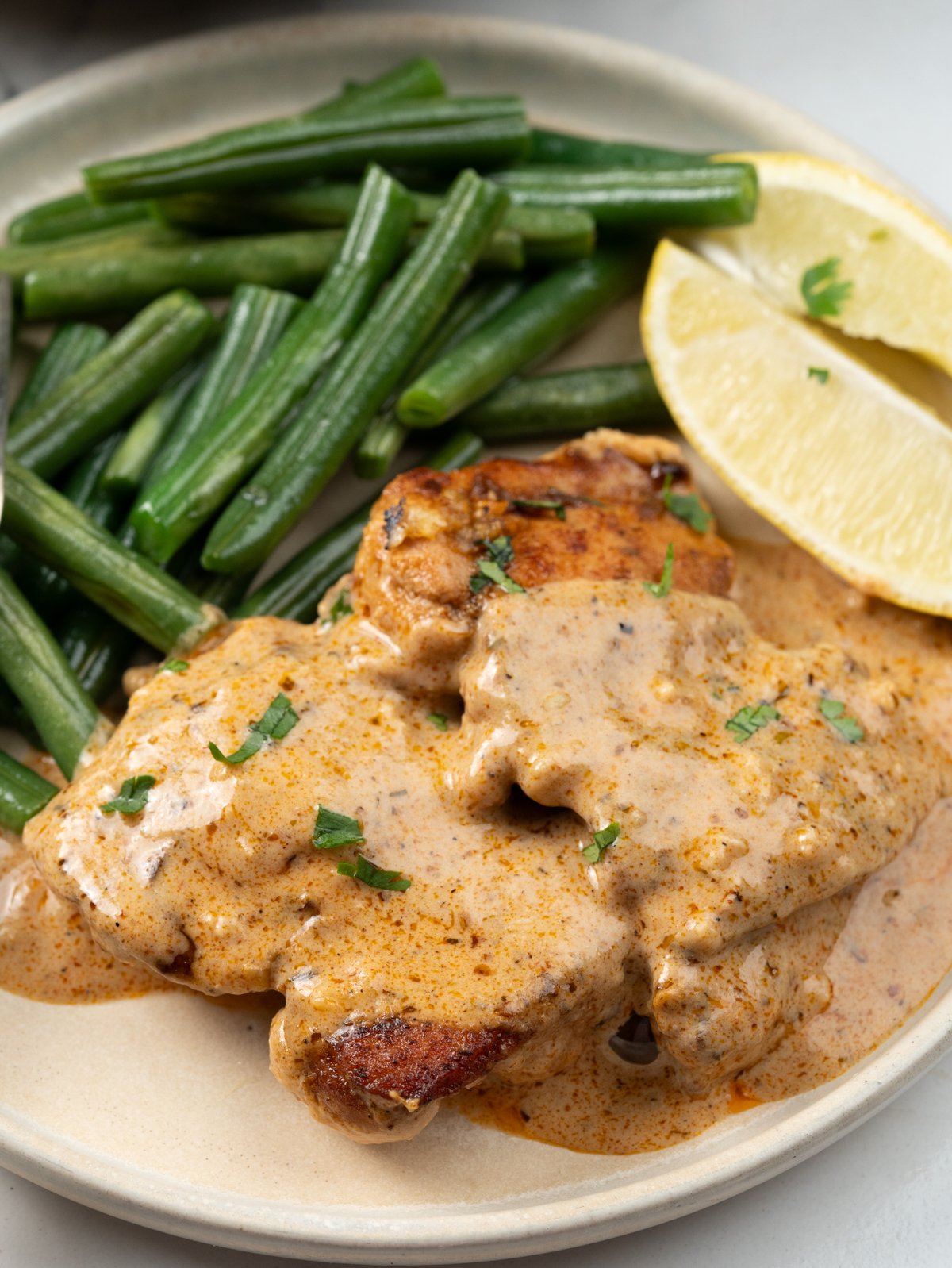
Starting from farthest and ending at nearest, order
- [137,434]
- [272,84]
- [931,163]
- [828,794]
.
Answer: [931,163] → [272,84] → [137,434] → [828,794]

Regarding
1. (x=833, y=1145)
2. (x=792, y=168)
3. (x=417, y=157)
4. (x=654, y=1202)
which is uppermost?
(x=417, y=157)

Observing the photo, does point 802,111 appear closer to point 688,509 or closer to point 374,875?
point 688,509

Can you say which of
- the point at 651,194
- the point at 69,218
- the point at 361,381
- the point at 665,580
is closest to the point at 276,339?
the point at 361,381

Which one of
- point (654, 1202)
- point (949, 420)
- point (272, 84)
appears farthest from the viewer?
point (272, 84)

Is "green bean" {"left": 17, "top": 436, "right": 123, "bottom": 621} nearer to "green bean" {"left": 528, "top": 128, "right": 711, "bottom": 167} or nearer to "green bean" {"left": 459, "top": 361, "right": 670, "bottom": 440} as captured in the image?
"green bean" {"left": 459, "top": 361, "right": 670, "bottom": 440}

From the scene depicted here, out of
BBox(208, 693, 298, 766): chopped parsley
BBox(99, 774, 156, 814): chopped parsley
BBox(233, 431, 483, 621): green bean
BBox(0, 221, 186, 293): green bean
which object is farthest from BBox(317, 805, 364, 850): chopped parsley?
BBox(0, 221, 186, 293): green bean

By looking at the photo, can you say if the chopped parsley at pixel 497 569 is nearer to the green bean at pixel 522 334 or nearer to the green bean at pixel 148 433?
the green bean at pixel 522 334

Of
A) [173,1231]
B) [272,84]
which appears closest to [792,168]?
[272,84]

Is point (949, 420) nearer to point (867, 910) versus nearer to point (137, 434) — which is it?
point (867, 910)
